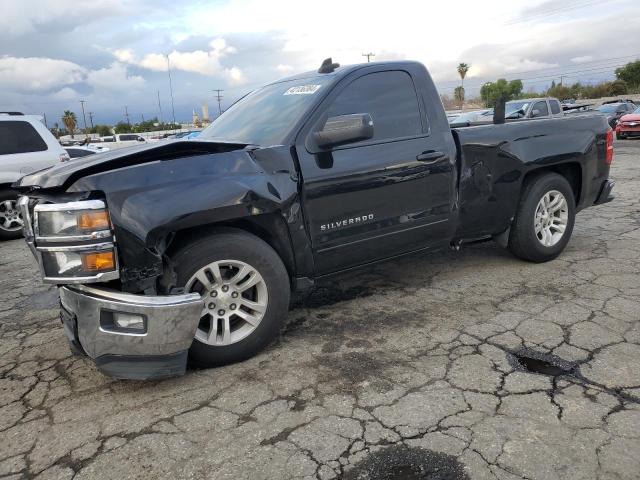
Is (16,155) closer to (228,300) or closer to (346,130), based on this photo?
(228,300)

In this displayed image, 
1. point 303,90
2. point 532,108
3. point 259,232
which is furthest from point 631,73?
point 259,232

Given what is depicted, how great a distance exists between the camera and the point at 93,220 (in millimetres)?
2781

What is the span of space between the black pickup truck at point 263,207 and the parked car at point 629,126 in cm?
1844

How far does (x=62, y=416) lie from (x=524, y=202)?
13.5 ft

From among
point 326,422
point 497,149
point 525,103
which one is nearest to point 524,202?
point 497,149

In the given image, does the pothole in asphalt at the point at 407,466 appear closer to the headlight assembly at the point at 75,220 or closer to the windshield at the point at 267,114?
the headlight assembly at the point at 75,220

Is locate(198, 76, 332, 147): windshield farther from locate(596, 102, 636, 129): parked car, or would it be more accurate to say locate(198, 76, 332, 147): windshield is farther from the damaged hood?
locate(596, 102, 636, 129): parked car

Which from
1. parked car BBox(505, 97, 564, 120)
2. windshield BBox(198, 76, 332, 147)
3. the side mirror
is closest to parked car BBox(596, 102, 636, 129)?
parked car BBox(505, 97, 564, 120)

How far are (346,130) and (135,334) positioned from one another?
1.81 metres

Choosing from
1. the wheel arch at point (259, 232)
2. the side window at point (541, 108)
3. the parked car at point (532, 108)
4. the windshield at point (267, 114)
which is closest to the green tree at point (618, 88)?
the parked car at point (532, 108)

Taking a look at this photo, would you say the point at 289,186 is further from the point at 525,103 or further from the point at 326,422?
the point at 525,103

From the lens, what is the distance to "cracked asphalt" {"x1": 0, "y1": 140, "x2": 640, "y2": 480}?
93.9 inches

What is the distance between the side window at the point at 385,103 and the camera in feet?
12.6

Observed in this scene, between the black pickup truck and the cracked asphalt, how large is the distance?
0.37 meters
